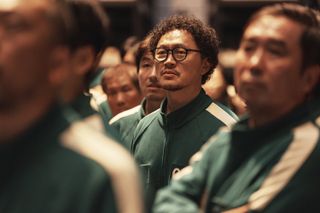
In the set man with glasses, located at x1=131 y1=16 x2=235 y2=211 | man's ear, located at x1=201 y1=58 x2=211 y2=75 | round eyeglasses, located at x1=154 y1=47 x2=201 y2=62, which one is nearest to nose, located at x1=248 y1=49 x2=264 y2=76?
man with glasses, located at x1=131 y1=16 x2=235 y2=211

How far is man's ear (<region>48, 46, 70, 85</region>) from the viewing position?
7.64 feet

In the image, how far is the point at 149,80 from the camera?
5.49 metres

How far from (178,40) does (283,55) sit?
1.97 meters

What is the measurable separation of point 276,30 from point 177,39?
1.97 m

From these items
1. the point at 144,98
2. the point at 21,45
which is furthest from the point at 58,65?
the point at 144,98

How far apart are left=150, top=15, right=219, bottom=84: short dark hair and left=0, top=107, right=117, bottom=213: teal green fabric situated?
2.70 metres

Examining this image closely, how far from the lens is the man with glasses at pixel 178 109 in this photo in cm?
447

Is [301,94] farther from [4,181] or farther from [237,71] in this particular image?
[4,181]

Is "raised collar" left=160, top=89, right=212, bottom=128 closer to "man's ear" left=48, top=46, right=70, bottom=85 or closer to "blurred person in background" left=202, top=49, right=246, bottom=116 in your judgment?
"blurred person in background" left=202, top=49, right=246, bottom=116

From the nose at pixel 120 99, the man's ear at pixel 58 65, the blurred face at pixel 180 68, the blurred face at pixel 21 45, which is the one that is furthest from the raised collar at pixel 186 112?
the blurred face at pixel 21 45

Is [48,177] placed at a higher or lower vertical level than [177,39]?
higher

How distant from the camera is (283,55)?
2.97 meters

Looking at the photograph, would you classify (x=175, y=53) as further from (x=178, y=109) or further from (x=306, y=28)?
(x=306, y=28)

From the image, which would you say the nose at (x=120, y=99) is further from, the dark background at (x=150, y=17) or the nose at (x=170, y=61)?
the dark background at (x=150, y=17)
